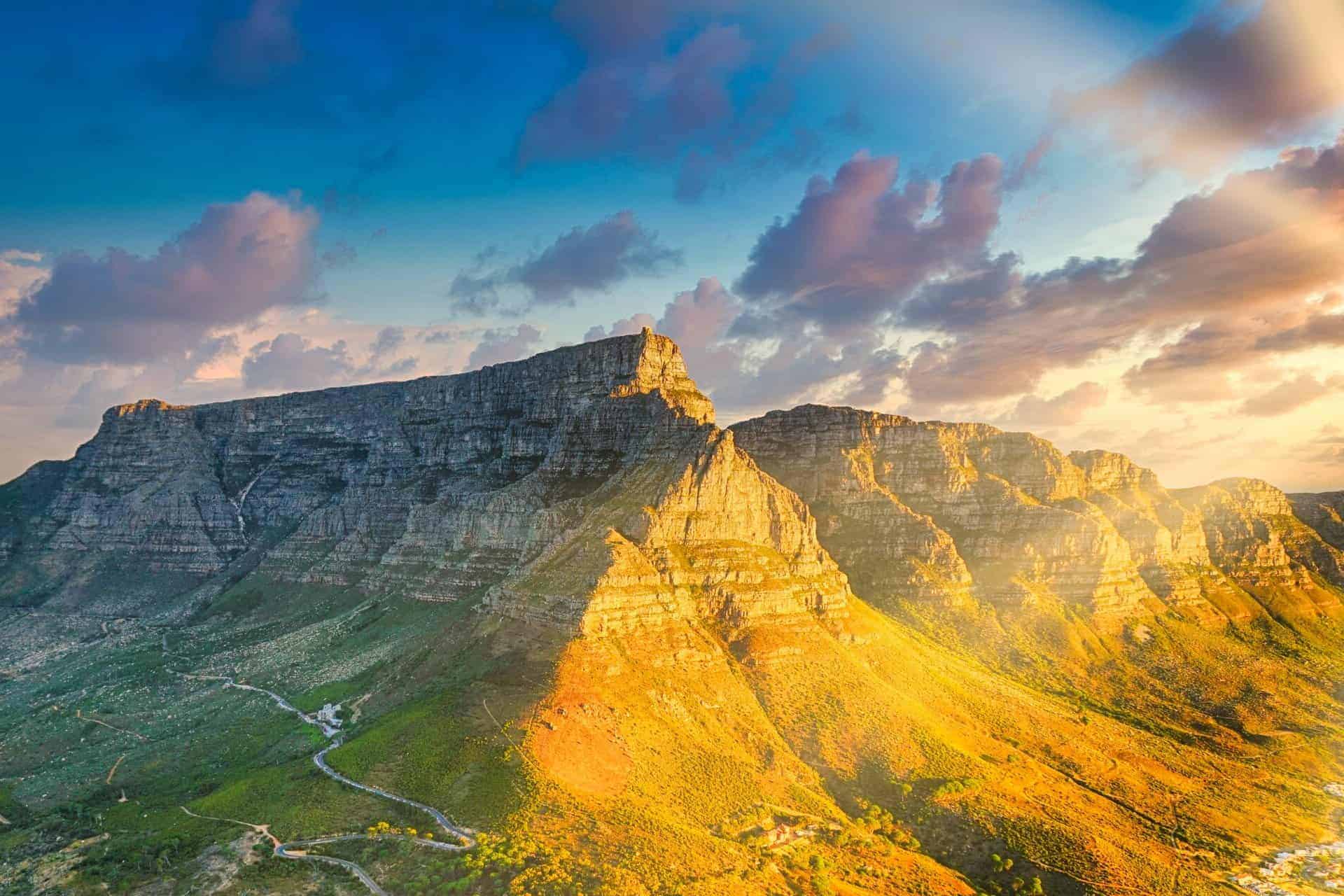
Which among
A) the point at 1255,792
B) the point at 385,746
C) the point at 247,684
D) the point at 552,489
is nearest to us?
the point at 385,746

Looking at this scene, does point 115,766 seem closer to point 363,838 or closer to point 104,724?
point 104,724

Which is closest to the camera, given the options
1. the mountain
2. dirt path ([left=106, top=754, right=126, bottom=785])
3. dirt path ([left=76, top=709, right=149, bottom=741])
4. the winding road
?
the winding road

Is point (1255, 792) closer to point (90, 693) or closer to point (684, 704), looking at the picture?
point (684, 704)

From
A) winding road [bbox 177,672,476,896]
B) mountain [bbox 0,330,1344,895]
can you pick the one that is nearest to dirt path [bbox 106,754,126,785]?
mountain [bbox 0,330,1344,895]

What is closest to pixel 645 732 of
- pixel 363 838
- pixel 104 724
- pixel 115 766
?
pixel 363 838

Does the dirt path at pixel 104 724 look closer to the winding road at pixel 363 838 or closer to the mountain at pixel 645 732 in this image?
the mountain at pixel 645 732

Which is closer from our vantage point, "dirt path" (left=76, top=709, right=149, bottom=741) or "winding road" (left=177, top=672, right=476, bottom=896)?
"winding road" (left=177, top=672, right=476, bottom=896)

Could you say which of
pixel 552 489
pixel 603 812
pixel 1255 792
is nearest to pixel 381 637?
pixel 552 489

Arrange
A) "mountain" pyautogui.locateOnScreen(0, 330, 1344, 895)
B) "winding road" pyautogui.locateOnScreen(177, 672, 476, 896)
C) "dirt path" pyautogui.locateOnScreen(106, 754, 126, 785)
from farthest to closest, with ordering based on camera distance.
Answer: "dirt path" pyautogui.locateOnScreen(106, 754, 126, 785), "mountain" pyautogui.locateOnScreen(0, 330, 1344, 895), "winding road" pyautogui.locateOnScreen(177, 672, 476, 896)

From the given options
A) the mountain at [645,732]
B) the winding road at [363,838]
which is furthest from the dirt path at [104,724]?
the winding road at [363,838]

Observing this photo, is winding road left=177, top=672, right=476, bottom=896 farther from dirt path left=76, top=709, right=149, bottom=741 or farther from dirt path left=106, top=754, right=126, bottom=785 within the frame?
dirt path left=76, top=709, right=149, bottom=741

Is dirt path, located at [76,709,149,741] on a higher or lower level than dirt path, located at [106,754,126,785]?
higher
